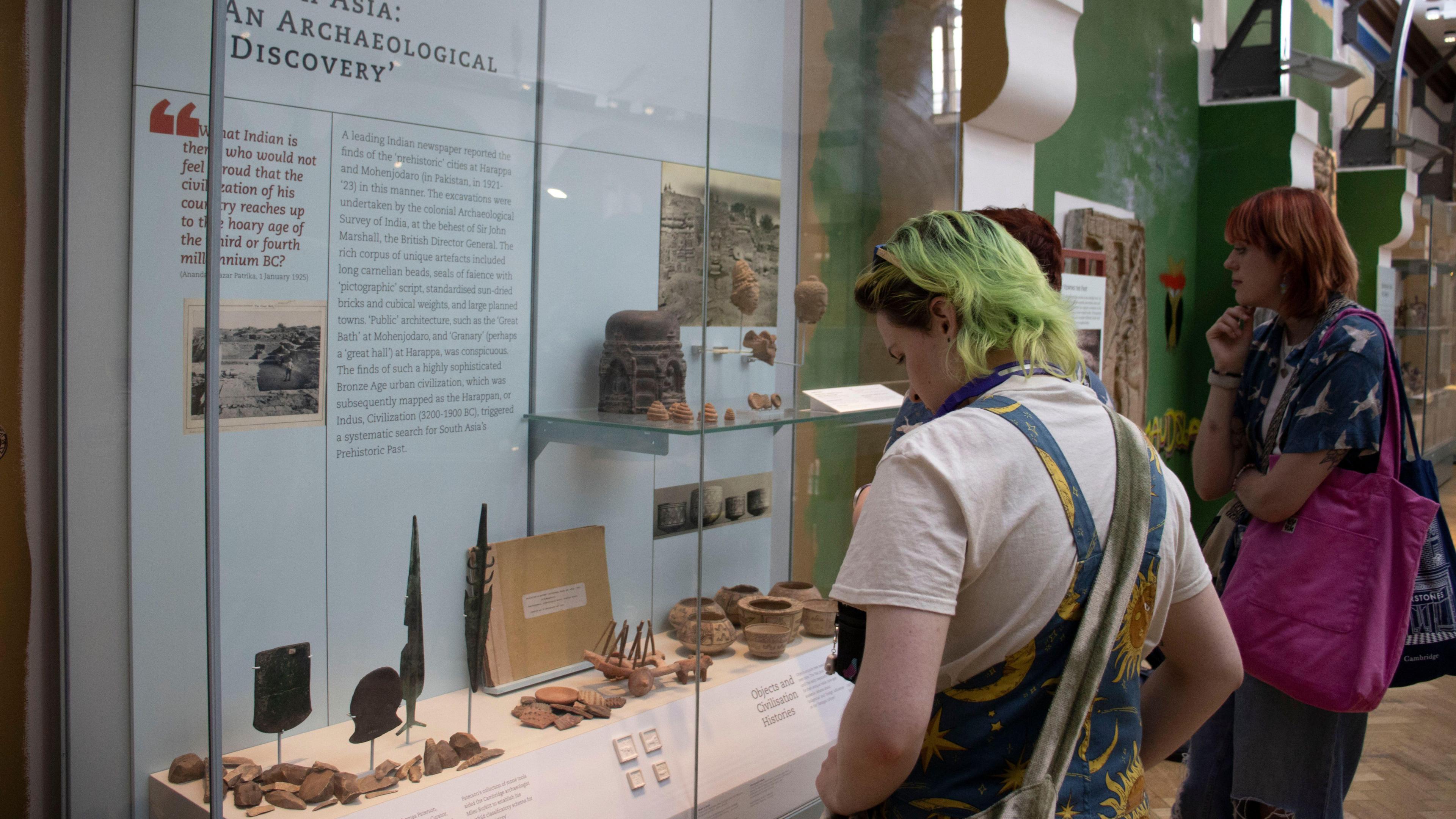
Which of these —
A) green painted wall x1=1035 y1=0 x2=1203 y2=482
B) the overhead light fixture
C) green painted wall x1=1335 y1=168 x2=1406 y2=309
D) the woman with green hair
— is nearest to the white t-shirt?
the woman with green hair

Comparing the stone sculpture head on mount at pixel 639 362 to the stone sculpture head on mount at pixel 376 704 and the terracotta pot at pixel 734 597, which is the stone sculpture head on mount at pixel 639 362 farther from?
the stone sculpture head on mount at pixel 376 704

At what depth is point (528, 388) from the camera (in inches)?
75.6

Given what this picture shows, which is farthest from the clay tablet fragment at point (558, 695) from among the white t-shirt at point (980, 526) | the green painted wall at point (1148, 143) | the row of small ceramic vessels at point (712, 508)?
the green painted wall at point (1148, 143)

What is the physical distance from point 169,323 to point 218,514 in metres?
0.29

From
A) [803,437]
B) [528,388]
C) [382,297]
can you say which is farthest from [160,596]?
[803,437]

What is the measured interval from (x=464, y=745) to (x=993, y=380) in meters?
1.18

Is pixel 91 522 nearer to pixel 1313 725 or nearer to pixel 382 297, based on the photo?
pixel 382 297

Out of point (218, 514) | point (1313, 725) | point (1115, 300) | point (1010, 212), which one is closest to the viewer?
point (218, 514)

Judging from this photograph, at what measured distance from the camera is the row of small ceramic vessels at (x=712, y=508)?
6.96ft

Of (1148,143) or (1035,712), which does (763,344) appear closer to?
(1035,712)

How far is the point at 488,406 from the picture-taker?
1.83 metres

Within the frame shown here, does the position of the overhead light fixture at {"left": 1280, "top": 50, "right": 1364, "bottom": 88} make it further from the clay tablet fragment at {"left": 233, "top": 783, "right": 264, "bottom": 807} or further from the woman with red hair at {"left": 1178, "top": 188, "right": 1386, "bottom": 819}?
the clay tablet fragment at {"left": 233, "top": 783, "right": 264, "bottom": 807}

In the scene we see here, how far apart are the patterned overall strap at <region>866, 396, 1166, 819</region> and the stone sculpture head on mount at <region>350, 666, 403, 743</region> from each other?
0.93 m

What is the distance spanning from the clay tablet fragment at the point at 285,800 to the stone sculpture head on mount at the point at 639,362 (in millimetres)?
922
